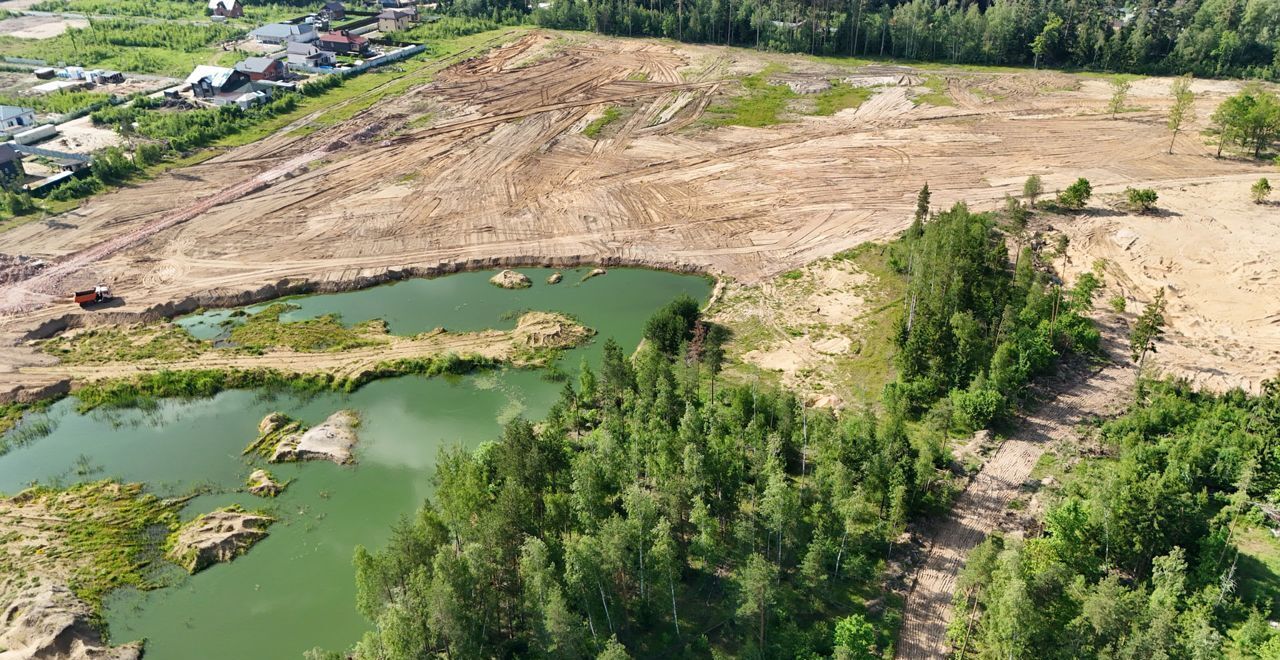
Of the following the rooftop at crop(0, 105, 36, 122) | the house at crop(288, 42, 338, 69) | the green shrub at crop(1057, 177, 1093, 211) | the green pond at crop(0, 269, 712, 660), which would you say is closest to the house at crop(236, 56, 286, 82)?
the house at crop(288, 42, 338, 69)

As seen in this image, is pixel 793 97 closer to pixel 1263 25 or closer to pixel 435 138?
pixel 435 138

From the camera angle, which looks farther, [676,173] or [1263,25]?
[1263,25]

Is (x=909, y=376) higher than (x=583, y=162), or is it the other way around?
(x=583, y=162)

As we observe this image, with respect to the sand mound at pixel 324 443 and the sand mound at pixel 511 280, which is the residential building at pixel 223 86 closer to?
the sand mound at pixel 511 280

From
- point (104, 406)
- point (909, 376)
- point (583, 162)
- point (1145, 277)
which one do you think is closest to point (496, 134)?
point (583, 162)

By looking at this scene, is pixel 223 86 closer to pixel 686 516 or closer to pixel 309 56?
pixel 309 56

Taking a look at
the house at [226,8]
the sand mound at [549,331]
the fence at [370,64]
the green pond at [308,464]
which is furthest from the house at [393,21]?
the sand mound at [549,331]
